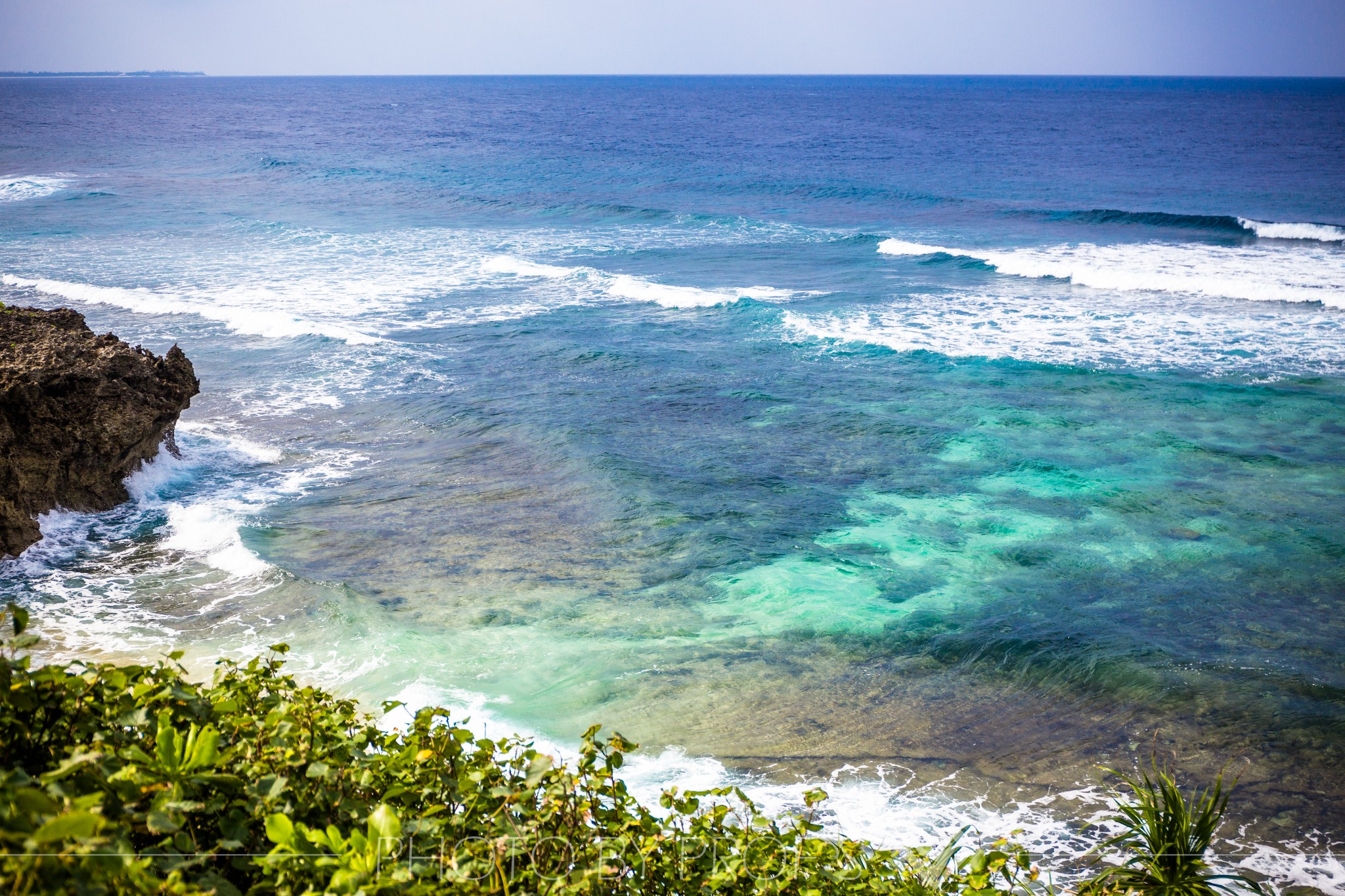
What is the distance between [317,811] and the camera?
2.92 meters

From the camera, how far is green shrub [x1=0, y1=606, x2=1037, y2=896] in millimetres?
2441

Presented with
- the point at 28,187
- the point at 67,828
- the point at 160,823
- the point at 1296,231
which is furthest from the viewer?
the point at 28,187

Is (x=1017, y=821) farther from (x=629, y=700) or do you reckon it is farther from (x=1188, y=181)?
(x=1188, y=181)

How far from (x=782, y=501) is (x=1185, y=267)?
841 inches

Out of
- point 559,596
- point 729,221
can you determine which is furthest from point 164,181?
point 559,596

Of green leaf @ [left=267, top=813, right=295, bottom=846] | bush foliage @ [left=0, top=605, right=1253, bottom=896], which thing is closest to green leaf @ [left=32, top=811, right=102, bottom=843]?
bush foliage @ [left=0, top=605, right=1253, bottom=896]

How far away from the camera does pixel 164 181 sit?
45750 mm

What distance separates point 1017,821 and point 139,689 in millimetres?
5619

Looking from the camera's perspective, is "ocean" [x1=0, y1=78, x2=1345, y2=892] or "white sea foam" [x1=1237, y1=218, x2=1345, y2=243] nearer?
"ocean" [x1=0, y1=78, x2=1345, y2=892]

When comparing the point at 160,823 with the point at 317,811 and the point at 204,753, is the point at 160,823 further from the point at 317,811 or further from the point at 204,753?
the point at 317,811

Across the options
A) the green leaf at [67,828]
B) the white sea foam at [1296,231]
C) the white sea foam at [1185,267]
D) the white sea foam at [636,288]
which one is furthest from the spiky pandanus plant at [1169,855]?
the white sea foam at [1296,231]

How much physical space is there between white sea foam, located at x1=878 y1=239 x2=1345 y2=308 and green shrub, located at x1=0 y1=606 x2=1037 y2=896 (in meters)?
25.0

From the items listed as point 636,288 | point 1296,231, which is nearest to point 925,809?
point 636,288

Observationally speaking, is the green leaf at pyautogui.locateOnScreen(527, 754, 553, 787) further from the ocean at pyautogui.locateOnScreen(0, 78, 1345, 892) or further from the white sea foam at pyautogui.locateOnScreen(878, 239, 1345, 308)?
the white sea foam at pyautogui.locateOnScreen(878, 239, 1345, 308)
